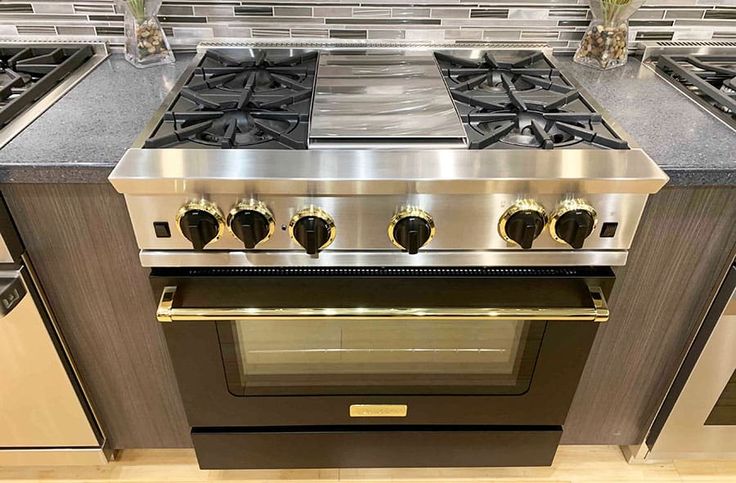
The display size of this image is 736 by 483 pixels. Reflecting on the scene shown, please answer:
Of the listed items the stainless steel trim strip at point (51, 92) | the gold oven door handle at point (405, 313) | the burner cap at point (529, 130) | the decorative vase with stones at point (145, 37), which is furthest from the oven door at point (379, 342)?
the decorative vase with stones at point (145, 37)

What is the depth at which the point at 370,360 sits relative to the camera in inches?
41.3

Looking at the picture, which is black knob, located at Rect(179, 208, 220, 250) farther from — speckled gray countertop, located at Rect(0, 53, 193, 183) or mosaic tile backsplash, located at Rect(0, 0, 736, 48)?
mosaic tile backsplash, located at Rect(0, 0, 736, 48)

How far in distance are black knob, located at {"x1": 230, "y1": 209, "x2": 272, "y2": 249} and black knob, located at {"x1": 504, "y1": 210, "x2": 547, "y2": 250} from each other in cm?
35

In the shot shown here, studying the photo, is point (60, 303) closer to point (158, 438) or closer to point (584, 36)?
point (158, 438)

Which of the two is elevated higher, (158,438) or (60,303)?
(60,303)

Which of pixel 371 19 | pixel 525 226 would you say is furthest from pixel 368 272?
pixel 371 19

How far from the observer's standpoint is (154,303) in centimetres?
102

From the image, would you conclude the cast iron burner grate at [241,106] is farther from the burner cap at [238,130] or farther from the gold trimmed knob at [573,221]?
the gold trimmed knob at [573,221]

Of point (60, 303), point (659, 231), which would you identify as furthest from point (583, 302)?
point (60, 303)

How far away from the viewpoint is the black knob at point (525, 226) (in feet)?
2.64

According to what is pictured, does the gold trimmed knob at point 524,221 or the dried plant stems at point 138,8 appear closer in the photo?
the gold trimmed knob at point 524,221

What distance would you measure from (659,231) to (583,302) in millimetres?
177

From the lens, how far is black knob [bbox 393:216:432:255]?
802 mm

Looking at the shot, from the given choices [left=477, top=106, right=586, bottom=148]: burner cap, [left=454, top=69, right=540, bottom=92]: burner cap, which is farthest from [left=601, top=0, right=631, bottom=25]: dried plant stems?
[left=477, top=106, right=586, bottom=148]: burner cap
